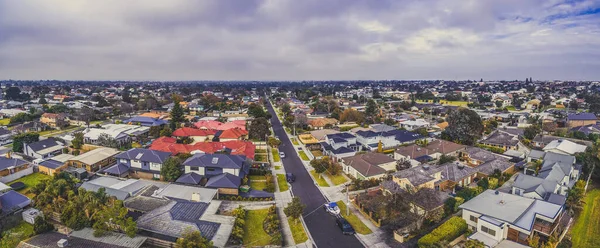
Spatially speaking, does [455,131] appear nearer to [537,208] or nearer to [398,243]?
[537,208]

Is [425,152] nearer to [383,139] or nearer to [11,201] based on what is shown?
[383,139]

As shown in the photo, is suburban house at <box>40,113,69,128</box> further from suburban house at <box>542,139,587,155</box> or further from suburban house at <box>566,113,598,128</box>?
suburban house at <box>566,113,598,128</box>

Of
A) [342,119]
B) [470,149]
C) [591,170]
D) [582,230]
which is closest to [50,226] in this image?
[582,230]

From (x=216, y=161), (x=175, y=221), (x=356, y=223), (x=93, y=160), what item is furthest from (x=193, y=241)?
(x=93, y=160)

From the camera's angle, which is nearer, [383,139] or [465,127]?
[465,127]

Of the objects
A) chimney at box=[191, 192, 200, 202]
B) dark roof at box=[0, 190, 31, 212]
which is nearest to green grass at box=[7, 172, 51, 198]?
dark roof at box=[0, 190, 31, 212]

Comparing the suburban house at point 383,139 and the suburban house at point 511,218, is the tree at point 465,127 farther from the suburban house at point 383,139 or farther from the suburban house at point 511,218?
the suburban house at point 511,218

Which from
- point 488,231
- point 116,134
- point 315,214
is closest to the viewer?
point 488,231
